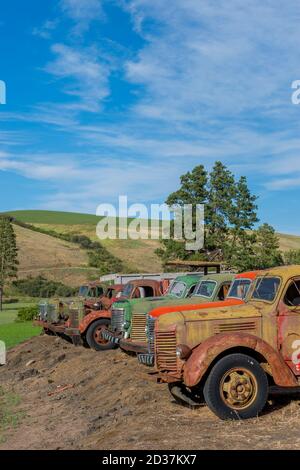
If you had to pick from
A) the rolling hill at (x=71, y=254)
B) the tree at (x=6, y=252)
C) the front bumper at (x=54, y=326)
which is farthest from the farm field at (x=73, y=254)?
the front bumper at (x=54, y=326)

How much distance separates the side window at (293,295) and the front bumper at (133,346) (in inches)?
152

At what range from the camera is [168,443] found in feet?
22.1

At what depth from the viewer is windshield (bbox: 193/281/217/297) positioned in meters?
12.1

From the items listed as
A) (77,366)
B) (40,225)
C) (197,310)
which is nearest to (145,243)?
(40,225)

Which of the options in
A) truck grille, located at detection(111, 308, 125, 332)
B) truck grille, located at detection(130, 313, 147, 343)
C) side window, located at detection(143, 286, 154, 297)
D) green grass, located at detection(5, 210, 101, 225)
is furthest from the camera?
green grass, located at detection(5, 210, 101, 225)

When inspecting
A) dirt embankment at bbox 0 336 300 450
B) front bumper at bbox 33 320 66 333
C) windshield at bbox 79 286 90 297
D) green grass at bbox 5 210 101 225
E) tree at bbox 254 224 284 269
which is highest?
green grass at bbox 5 210 101 225

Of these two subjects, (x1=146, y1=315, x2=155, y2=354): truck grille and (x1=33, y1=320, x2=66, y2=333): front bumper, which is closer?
(x1=146, y1=315, x2=155, y2=354): truck grille

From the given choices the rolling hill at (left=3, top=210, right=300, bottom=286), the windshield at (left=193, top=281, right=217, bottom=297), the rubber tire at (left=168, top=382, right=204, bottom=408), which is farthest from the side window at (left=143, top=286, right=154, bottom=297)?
the rolling hill at (left=3, top=210, right=300, bottom=286)

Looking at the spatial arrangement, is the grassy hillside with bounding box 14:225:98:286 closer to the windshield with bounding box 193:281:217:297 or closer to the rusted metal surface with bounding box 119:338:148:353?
the rusted metal surface with bounding box 119:338:148:353

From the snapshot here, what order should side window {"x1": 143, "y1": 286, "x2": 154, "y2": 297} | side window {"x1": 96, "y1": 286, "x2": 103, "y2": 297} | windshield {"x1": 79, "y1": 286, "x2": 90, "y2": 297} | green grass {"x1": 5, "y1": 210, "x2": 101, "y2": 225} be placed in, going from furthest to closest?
green grass {"x1": 5, "y1": 210, "x2": 101, "y2": 225}, windshield {"x1": 79, "y1": 286, "x2": 90, "y2": 297}, side window {"x1": 96, "y1": 286, "x2": 103, "y2": 297}, side window {"x1": 143, "y1": 286, "x2": 154, "y2": 297}

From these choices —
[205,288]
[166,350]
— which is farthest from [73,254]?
[166,350]

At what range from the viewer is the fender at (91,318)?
637 inches

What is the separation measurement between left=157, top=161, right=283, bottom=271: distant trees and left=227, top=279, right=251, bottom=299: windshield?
24.0 metres

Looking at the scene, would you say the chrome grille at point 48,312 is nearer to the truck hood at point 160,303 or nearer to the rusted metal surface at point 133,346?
the truck hood at point 160,303
